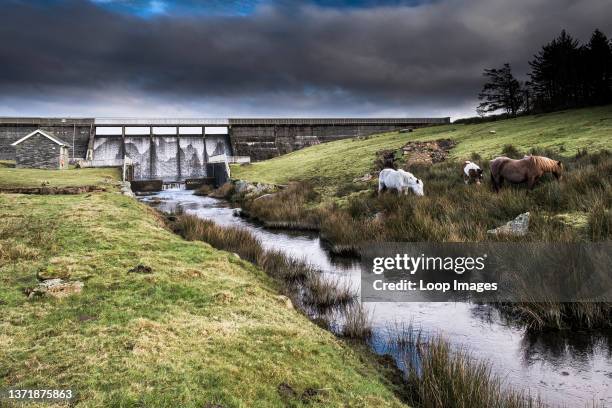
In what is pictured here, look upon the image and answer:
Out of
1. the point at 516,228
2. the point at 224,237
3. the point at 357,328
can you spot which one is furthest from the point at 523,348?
the point at 224,237

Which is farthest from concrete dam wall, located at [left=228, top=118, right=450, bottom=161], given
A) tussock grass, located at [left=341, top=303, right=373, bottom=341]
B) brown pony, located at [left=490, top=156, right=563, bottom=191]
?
tussock grass, located at [left=341, top=303, right=373, bottom=341]

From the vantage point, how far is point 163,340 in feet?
13.4

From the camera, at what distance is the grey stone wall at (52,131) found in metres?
53.3

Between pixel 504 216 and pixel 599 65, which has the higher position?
pixel 599 65

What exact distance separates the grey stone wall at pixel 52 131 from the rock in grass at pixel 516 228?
54.1 metres

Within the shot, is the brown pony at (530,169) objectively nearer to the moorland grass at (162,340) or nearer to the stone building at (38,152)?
the moorland grass at (162,340)

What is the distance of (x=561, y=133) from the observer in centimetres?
2392

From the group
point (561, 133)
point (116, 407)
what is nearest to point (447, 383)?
point (116, 407)

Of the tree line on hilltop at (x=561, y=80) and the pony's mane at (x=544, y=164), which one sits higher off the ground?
the tree line on hilltop at (x=561, y=80)

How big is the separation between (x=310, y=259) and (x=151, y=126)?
5122cm

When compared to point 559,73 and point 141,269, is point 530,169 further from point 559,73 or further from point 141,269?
point 559,73

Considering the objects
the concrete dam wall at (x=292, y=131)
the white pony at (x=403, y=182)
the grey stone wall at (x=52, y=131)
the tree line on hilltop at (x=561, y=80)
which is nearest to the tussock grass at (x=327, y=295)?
the white pony at (x=403, y=182)

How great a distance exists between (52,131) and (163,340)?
61016 mm

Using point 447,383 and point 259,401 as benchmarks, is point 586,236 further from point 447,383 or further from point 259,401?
point 259,401
